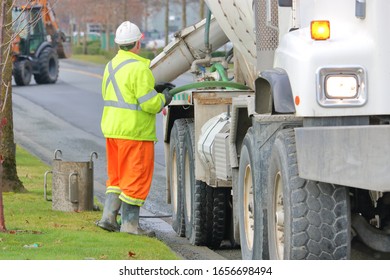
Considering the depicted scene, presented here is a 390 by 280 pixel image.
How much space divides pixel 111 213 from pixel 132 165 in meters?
0.64

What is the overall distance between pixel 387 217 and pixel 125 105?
11.7ft

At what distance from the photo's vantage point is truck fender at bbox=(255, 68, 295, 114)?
773 centimetres

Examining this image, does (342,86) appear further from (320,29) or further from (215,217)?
(215,217)

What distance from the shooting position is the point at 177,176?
490 inches

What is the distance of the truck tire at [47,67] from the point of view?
41.9 metres

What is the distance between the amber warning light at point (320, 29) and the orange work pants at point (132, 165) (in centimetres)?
394

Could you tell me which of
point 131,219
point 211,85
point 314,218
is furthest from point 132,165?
point 314,218

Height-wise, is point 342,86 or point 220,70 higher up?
point 342,86

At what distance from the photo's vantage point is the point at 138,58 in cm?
1134

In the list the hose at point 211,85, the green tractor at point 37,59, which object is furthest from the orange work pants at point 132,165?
the green tractor at point 37,59

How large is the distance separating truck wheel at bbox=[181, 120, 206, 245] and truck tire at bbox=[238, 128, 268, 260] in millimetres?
1960

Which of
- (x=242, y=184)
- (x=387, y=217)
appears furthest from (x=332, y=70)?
(x=242, y=184)

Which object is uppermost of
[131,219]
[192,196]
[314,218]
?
[314,218]
